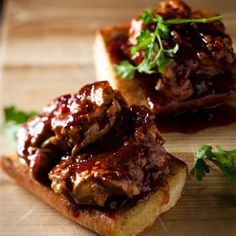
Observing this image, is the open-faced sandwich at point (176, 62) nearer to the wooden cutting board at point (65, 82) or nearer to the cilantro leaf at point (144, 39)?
the cilantro leaf at point (144, 39)

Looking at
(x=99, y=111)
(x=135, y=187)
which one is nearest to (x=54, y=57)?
(x=99, y=111)

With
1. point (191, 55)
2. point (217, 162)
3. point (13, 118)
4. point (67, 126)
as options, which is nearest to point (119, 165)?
point (67, 126)

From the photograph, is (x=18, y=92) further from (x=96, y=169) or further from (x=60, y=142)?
(x=96, y=169)

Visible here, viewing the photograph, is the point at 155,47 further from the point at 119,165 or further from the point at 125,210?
the point at 125,210

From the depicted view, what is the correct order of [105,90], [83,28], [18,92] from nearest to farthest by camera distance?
[105,90] → [18,92] → [83,28]

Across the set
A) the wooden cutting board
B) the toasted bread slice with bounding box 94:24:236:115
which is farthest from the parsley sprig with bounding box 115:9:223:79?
the wooden cutting board

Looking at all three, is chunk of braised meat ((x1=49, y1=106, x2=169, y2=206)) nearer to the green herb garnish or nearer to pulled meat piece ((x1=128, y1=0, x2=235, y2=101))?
pulled meat piece ((x1=128, y1=0, x2=235, y2=101))

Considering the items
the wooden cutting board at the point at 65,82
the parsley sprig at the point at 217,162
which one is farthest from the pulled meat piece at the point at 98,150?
the wooden cutting board at the point at 65,82
